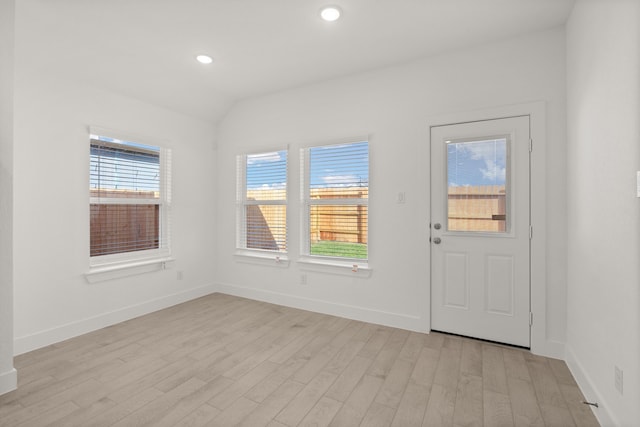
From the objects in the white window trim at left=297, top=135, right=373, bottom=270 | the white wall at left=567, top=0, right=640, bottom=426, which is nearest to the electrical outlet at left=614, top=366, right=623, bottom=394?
the white wall at left=567, top=0, right=640, bottom=426

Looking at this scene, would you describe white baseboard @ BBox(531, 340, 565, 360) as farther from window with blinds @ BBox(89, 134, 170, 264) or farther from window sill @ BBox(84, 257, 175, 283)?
window with blinds @ BBox(89, 134, 170, 264)

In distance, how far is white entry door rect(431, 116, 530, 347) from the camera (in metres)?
2.77

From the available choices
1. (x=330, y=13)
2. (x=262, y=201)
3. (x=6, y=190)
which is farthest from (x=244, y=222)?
(x=330, y=13)

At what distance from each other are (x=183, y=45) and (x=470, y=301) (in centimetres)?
369

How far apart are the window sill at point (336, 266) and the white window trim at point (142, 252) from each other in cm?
181

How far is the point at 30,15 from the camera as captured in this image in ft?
7.90

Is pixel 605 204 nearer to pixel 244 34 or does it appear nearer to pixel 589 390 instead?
pixel 589 390

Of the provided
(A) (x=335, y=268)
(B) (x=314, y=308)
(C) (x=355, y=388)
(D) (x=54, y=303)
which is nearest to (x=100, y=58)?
(D) (x=54, y=303)

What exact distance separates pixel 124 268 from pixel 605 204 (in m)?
4.35

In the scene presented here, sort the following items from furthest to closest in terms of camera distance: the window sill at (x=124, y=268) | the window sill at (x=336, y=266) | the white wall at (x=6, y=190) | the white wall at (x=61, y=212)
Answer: the window sill at (x=336, y=266)
the window sill at (x=124, y=268)
the white wall at (x=61, y=212)
the white wall at (x=6, y=190)

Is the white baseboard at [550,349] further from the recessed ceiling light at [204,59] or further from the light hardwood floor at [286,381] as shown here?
the recessed ceiling light at [204,59]

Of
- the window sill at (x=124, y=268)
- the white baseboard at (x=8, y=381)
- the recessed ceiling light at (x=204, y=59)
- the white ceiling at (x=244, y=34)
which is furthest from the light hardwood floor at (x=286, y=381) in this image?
the recessed ceiling light at (x=204, y=59)

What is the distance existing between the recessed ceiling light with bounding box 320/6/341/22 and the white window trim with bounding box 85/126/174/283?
8.52 ft

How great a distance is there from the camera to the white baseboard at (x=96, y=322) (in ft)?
9.00
